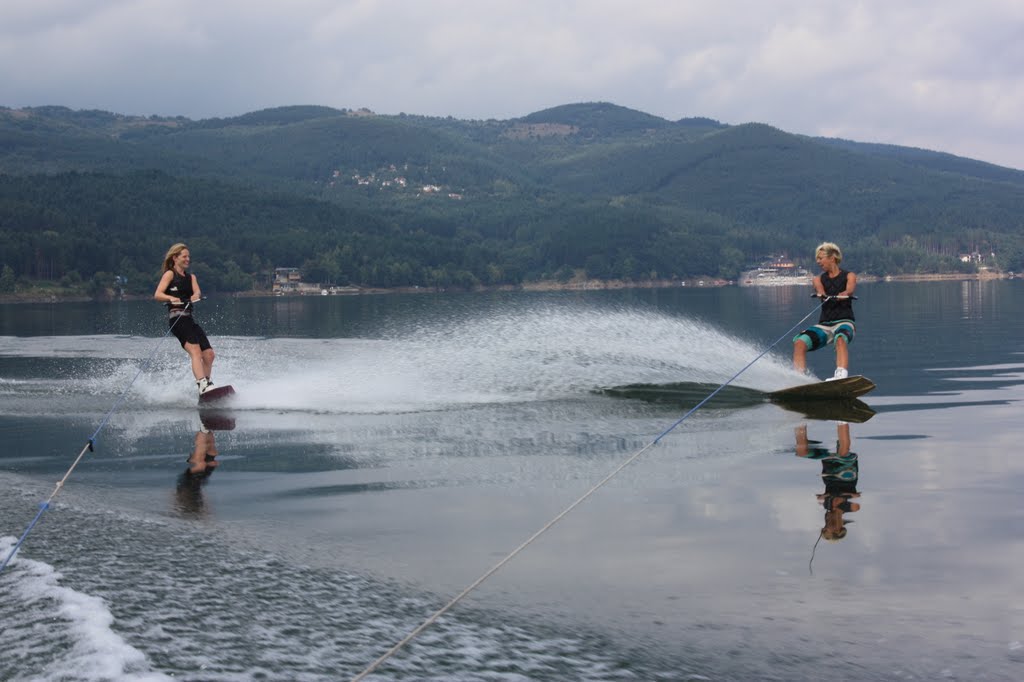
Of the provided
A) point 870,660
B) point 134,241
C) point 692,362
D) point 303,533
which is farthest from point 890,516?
point 134,241

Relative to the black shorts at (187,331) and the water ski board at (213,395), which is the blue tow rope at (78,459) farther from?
the water ski board at (213,395)

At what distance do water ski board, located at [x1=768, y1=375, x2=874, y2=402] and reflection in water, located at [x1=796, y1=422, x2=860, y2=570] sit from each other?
1.79 meters

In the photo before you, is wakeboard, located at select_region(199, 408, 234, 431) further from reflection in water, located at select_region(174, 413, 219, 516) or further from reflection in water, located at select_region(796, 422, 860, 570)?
reflection in water, located at select_region(796, 422, 860, 570)

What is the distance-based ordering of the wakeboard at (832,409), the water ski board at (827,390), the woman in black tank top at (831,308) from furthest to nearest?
1. the woman in black tank top at (831,308)
2. the water ski board at (827,390)
3. the wakeboard at (832,409)

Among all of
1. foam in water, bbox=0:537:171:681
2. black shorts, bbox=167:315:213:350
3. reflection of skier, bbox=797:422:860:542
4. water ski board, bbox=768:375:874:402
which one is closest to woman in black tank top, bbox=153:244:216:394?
black shorts, bbox=167:315:213:350

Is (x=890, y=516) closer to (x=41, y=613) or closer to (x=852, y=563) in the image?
(x=852, y=563)

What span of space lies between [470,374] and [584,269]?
183344mm

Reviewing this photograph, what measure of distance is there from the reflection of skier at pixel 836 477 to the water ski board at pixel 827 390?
6.09ft

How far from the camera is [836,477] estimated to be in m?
8.52

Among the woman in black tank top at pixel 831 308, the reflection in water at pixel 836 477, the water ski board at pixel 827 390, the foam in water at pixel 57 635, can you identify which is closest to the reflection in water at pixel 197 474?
the foam in water at pixel 57 635

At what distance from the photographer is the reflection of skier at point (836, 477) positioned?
683cm

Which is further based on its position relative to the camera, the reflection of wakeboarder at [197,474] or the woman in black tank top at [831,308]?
the woman in black tank top at [831,308]

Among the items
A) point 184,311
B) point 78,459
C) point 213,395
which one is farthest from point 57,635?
point 184,311

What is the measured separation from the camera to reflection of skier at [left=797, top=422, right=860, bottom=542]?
22.4 ft
